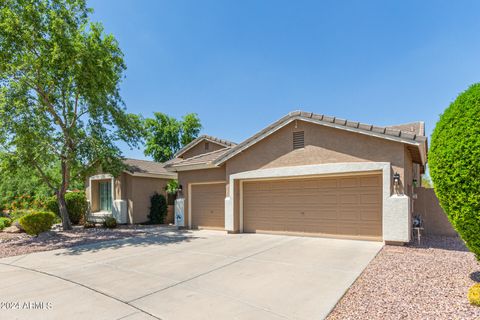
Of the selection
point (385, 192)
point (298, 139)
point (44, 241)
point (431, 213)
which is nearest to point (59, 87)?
point (44, 241)

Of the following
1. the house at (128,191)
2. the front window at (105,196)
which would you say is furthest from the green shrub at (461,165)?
the front window at (105,196)

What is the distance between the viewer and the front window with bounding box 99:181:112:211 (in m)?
19.5

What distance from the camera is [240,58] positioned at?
54.5 feet

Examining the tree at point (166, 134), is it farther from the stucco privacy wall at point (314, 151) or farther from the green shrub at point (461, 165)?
the green shrub at point (461, 165)

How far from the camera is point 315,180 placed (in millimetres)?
11562

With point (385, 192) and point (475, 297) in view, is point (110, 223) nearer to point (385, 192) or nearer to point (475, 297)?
point (385, 192)

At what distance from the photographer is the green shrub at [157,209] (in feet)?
61.8

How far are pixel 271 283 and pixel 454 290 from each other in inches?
134

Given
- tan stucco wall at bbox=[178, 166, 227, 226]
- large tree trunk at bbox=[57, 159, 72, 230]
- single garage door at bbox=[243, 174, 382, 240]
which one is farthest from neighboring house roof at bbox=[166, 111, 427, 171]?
large tree trunk at bbox=[57, 159, 72, 230]

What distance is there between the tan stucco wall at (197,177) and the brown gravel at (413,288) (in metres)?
8.30

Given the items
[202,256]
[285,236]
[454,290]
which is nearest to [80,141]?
[202,256]

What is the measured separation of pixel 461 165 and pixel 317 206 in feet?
23.4

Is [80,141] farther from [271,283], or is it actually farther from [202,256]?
[271,283]

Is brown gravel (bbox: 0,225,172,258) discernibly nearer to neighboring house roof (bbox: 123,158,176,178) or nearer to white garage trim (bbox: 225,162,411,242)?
neighboring house roof (bbox: 123,158,176,178)
